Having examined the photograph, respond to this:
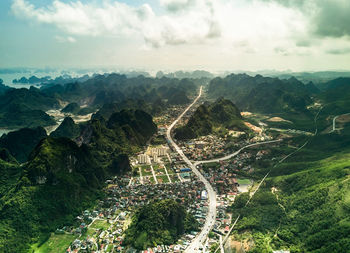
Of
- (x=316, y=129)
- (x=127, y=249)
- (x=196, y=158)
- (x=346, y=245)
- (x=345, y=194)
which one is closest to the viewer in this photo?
(x=346, y=245)

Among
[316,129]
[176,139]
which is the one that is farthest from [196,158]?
[316,129]

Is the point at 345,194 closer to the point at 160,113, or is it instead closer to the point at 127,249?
the point at 127,249

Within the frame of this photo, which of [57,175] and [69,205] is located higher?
[57,175]

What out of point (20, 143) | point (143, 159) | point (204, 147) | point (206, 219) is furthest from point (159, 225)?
point (20, 143)

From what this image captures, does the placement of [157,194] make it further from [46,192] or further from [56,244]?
[46,192]

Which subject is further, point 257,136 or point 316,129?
point 316,129

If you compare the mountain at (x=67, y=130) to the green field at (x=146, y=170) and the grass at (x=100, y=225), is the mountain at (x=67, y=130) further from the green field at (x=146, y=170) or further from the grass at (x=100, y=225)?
the grass at (x=100, y=225)

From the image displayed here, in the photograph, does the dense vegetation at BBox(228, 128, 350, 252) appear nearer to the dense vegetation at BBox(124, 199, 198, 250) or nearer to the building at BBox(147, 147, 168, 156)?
the dense vegetation at BBox(124, 199, 198, 250)

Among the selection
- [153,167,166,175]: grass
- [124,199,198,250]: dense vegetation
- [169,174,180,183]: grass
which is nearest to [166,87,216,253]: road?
[124,199,198,250]: dense vegetation
